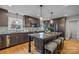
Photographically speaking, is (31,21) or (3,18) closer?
(3,18)

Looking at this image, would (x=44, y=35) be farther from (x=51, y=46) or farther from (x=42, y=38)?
(x=51, y=46)

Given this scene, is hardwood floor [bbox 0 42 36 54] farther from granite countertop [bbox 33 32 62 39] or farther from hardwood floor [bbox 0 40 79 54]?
granite countertop [bbox 33 32 62 39]

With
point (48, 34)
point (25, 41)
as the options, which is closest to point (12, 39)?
point (25, 41)

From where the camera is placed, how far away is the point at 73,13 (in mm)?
1667

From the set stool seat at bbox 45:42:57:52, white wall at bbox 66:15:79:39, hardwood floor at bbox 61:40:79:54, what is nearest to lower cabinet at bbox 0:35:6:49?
stool seat at bbox 45:42:57:52

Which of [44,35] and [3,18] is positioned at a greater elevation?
[3,18]

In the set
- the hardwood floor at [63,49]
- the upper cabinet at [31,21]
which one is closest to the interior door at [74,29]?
the hardwood floor at [63,49]

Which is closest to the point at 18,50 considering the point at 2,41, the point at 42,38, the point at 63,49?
the point at 2,41

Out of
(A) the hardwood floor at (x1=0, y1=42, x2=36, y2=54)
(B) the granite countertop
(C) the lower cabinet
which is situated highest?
(B) the granite countertop

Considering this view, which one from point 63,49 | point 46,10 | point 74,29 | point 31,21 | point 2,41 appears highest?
point 46,10

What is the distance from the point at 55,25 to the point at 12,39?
0.87 metres

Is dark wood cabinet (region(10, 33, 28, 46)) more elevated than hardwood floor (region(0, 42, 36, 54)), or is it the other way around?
dark wood cabinet (region(10, 33, 28, 46))

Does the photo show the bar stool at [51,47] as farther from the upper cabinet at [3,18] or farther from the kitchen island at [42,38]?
the upper cabinet at [3,18]
